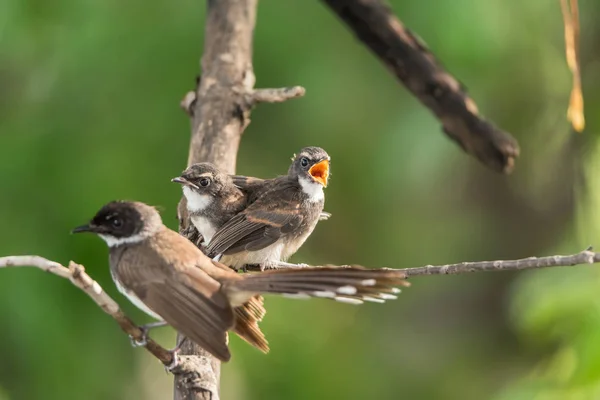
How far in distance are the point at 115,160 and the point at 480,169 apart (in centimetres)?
435

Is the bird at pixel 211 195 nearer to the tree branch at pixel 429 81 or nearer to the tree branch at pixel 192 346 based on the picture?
the tree branch at pixel 192 346

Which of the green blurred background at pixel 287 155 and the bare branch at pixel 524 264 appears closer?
the bare branch at pixel 524 264

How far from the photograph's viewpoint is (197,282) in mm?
3463

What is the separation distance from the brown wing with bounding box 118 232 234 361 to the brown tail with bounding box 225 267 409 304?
6.2 inches

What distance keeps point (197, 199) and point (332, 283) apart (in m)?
1.27

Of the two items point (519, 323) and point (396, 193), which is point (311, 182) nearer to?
point (519, 323)

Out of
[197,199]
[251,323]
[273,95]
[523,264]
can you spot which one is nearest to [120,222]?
[251,323]

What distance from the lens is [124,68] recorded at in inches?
249

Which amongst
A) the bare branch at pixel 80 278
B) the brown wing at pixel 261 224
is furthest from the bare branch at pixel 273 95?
the bare branch at pixel 80 278

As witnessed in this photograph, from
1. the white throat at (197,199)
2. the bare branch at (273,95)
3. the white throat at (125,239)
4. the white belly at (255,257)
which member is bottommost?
the white throat at (125,239)

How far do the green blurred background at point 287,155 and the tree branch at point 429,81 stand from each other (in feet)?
1.80

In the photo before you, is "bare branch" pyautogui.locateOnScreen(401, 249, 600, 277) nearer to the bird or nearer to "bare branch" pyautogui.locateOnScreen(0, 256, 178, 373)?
"bare branch" pyautogui.locateOnScreen(0, 256, 178, 373)

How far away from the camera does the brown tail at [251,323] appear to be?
362cm

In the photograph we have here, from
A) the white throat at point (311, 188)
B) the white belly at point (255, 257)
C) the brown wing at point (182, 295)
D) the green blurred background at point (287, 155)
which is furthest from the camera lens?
the green blurred background at point (287, 155)
